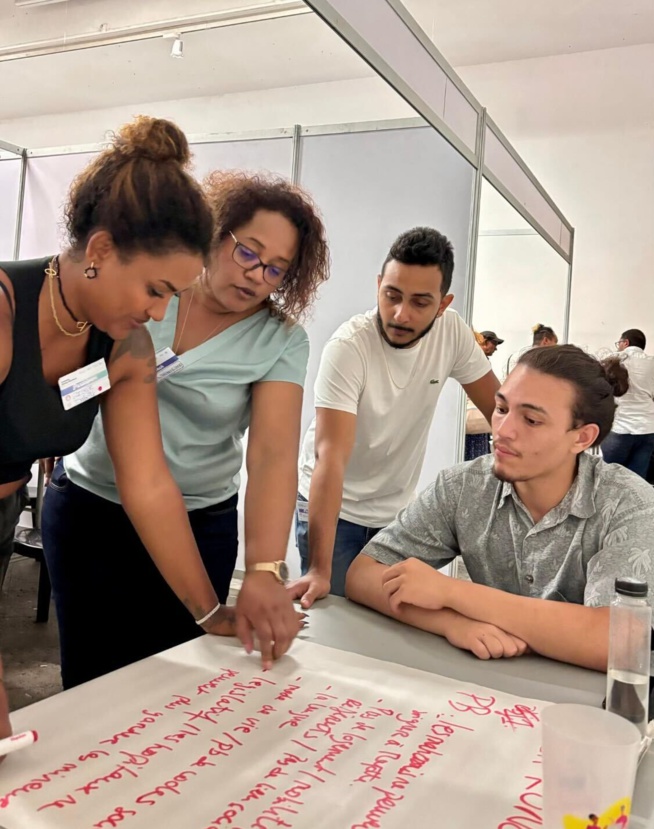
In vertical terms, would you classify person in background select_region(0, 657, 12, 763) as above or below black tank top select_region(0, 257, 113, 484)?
below

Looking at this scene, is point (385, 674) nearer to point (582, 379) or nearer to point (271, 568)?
point (271, 568)

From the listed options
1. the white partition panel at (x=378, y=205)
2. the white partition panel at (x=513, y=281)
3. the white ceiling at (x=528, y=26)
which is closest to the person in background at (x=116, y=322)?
the white partition panel at (x=378, y=205)

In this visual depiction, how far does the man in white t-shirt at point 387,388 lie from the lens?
1.59 m

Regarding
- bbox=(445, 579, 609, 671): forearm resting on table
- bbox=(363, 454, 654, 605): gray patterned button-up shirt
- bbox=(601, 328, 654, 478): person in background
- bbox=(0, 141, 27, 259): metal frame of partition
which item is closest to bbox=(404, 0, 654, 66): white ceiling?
bbox=(601, 328, 654, 478): person in background

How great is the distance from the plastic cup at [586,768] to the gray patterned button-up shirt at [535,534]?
52 centimetres

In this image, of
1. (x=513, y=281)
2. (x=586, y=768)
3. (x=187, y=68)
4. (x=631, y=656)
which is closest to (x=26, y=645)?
(x=631, y=656)

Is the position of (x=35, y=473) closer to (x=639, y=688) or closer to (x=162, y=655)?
(x=162, y=655)

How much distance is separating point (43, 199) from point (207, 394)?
99.9 inches

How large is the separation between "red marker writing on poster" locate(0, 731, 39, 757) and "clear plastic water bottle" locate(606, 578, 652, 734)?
0.55m

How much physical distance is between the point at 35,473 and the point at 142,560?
254cm

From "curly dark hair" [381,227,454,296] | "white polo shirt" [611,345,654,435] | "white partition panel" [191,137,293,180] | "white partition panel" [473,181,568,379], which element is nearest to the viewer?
"curly dark hair" [381,227,454,296]

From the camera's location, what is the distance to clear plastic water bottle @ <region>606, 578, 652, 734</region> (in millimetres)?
733

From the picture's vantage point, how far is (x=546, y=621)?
39.0 inches

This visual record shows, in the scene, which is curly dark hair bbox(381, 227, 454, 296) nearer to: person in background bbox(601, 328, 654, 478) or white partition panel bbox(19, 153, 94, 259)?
white partition panel bbox(19, 153, 94, 259)
